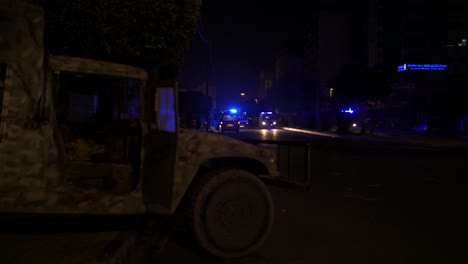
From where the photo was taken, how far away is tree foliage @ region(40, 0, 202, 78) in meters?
8.71

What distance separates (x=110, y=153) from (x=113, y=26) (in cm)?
393

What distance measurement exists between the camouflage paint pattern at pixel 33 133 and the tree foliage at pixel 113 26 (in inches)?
161

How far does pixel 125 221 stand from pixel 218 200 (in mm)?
2411

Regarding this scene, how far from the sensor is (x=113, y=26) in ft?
29.1

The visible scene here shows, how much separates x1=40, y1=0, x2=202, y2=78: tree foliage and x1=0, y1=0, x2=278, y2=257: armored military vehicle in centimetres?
301

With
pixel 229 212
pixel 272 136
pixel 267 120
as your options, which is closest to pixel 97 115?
pixel 229 212

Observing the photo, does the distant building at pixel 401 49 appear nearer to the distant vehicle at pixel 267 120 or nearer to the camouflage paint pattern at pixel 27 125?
the distant vehicle at pixel 267 120

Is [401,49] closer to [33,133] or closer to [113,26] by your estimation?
[113,26]

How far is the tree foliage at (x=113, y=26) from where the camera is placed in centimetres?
871

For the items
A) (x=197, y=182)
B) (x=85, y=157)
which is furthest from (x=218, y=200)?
(x=85, y=157)

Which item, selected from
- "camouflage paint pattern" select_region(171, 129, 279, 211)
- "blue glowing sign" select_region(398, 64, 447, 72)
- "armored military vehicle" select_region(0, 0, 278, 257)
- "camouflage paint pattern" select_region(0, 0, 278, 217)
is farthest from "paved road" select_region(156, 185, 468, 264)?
"blue glowing sign" select_region(398, 64, 447, 72)

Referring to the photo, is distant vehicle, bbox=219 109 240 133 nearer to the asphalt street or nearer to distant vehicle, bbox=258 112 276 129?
distant vehicle, bbox=258 112 276 129

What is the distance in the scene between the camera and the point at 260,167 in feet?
19.7

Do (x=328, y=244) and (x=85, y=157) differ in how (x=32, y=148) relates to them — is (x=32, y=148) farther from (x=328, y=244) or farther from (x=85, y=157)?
(x=328, y=244)
